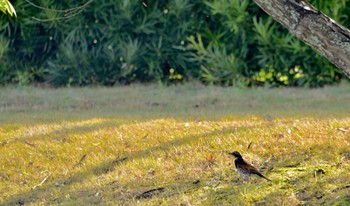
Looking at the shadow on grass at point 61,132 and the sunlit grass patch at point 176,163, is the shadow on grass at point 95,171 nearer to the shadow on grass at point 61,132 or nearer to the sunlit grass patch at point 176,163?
the sunlit grass patch at point 176,163

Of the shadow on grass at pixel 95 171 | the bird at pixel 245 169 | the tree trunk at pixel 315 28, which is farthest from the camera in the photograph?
the shadow on grass at pixel 95 171

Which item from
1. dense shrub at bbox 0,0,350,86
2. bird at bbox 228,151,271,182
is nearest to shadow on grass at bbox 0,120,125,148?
bird at bbox 228,151,271,182

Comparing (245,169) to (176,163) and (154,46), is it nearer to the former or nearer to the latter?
(176,163)

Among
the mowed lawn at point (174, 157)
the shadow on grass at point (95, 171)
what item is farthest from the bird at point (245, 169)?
the shadow on grass at point (95, 171)

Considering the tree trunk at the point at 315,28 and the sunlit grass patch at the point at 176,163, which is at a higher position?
the tree trunk at the point at 315,28

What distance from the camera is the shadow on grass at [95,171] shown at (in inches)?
386

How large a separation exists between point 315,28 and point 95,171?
3482 mm

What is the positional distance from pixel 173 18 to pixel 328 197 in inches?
468

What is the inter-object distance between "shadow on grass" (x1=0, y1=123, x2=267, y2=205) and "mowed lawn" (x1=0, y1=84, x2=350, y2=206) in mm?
13

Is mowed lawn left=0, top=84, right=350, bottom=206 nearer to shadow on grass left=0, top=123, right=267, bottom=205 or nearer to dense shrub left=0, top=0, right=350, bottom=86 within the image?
shadow on grass left=0, top=123, right=267, bottom=205

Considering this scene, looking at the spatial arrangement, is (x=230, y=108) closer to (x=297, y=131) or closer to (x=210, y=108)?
(x=210, y=108)

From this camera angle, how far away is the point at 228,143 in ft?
34.6

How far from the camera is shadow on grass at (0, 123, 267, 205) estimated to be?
9.80 metres

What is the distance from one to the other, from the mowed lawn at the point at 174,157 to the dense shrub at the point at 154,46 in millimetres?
4672
